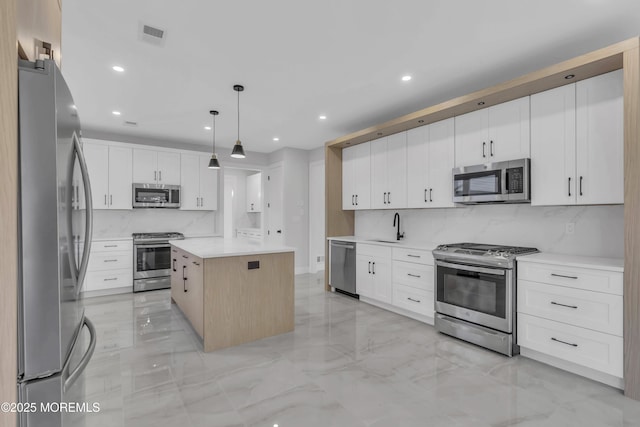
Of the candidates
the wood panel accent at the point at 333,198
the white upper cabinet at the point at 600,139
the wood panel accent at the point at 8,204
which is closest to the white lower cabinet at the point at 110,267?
the wood panel accent at the point at 333,198

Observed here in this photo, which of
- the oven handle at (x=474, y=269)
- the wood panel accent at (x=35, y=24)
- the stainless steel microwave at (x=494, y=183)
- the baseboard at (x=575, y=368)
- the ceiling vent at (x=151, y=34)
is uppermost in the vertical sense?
the ceiling vent at (x=151, y=34)

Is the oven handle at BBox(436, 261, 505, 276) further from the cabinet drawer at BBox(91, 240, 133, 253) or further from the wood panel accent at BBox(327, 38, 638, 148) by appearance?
the cabinet drawer at BBox(91, 240, 133, 253)

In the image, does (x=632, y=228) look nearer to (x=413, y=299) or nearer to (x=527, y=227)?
(x=527, y=227)

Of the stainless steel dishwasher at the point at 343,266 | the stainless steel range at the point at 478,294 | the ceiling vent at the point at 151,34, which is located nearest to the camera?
the ceiling vent at the point at 151,34

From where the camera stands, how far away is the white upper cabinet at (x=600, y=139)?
2416mm

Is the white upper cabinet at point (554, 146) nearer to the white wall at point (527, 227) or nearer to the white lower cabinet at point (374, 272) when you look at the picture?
the white wall at point (527, 227)

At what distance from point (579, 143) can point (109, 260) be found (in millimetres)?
6118

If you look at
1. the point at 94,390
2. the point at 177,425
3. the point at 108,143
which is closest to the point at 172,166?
the point at 108,143

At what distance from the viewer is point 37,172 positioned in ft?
3.15

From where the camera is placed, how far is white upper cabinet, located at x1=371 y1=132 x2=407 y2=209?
4246 mm

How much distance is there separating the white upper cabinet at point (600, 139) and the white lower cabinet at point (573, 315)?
58 centimetres

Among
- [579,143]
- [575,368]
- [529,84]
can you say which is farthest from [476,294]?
[529,84]

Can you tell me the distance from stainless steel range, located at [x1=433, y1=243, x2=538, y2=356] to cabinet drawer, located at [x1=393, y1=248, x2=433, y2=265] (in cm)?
18

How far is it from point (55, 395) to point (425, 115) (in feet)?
12.3
